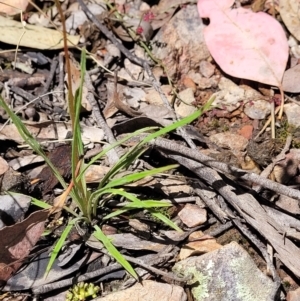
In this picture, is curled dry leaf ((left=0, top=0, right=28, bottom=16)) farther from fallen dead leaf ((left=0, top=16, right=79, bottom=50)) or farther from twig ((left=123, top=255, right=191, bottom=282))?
twig ((left=123, top=255, right=191, bottom=282))

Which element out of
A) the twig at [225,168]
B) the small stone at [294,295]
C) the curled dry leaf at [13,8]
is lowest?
the small stone at [294,295]

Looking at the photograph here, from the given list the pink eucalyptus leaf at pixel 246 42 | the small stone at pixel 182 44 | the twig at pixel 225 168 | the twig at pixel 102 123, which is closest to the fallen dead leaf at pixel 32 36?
the twig at pixel 102 123

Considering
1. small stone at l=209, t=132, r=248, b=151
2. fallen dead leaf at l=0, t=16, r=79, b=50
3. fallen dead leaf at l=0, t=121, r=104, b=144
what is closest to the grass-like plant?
fallen dead leaf at l=0, t=121, r=104, b=144

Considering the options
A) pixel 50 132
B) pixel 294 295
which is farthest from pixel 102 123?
pixel 294 295

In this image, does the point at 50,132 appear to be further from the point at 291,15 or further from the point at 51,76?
the point at 291,15

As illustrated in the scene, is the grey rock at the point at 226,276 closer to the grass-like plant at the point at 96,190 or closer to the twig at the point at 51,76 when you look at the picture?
the grass-like plant at the point at 96,190
